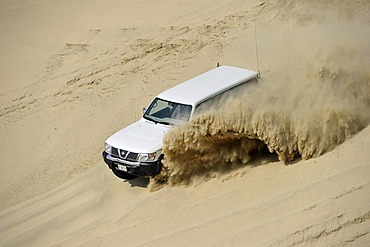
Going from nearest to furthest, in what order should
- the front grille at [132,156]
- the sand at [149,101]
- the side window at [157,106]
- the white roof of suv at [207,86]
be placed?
the sand at [149,101] → the front grille at [132,156] → the white roof of suv at [207,86] → the side window at [157,106]

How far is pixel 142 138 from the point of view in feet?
35.5

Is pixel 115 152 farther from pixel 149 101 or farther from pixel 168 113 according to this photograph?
pixel 149 101

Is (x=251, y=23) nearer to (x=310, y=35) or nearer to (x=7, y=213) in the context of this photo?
(x=310, y=35)

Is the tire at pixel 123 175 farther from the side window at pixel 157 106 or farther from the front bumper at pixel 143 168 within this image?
the side window at pixel 157 106

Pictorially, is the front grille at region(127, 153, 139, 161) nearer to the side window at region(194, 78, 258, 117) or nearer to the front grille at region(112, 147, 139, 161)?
the front grille at region(112, 147, 139, 161)

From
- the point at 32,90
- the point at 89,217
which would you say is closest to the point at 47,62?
the point at 32,90

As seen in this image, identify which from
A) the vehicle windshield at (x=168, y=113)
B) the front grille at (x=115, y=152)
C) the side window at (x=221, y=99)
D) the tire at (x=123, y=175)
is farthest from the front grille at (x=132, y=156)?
the side window at (x=221, y=99)

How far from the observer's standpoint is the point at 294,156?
10031 millimetres

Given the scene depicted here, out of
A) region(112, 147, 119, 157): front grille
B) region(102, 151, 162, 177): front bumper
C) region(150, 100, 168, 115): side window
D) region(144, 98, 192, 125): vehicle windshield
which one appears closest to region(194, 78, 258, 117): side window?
region(144, 98, 192, 125): vehicle windshield

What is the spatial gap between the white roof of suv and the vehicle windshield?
93 millimetres

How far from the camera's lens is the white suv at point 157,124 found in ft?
34.2

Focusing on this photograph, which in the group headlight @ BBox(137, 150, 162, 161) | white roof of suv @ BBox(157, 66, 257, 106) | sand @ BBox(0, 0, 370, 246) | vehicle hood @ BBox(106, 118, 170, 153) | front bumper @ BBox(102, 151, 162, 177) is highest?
white roof of suv @ BBox(157, 66, 257, 106)

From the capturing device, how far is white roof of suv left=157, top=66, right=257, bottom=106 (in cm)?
1113

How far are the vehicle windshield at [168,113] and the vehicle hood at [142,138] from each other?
5.1 inches
